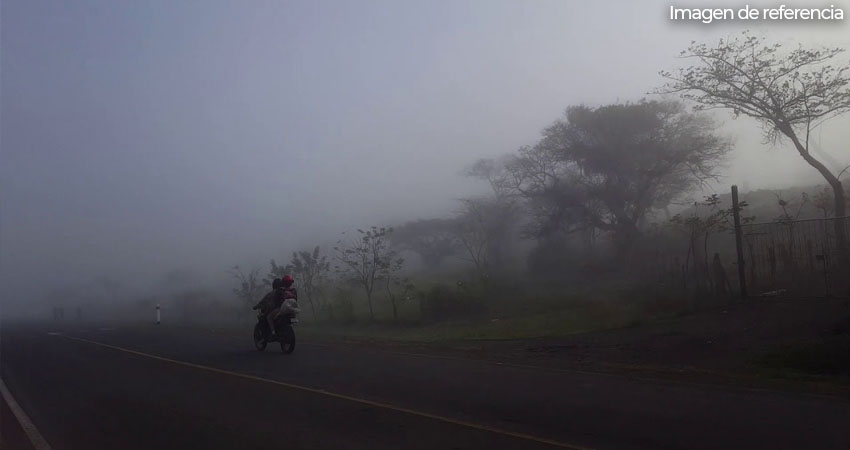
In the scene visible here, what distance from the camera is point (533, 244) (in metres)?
43.7

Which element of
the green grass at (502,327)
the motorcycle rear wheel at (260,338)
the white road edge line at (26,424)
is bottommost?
the green grass at (502,327)

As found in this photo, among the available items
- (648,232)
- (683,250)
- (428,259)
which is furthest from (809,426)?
(428,259)

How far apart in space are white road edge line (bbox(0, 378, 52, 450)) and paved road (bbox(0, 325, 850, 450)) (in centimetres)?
14

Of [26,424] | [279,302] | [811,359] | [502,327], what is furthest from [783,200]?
[26,424]

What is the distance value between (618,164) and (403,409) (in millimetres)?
30871

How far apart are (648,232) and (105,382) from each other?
91.3ft

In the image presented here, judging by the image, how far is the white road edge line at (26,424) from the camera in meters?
9.41

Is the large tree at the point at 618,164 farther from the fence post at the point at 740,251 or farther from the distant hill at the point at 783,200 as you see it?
the fence post at the point at 740,251


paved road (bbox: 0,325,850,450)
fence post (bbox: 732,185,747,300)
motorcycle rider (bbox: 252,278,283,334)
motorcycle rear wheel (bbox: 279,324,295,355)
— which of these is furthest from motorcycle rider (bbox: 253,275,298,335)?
fence post (bbox: 732,185,747,300)

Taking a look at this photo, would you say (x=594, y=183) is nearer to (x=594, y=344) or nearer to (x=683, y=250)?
(x=683, y=250)

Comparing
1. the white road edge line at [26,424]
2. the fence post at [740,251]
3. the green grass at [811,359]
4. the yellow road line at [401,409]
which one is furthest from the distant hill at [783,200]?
the white road edge line at [26,424]

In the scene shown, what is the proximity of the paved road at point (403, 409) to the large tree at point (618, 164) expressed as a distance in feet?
80.4

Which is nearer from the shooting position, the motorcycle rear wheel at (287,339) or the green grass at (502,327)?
the motorcycle rear wheel at (287,339)

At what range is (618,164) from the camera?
39219 millimetres
